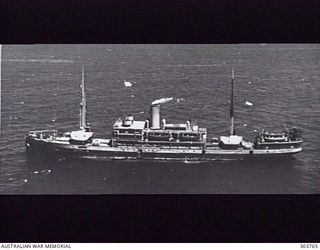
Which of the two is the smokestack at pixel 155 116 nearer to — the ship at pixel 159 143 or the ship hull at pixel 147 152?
the ship at pixel 159 143

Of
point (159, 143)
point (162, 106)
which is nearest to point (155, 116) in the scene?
point (162, 106)

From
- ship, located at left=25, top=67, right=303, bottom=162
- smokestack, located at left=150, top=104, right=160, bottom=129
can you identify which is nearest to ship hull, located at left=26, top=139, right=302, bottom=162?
ship, located at left=25, top=67, right=303, bottom=162

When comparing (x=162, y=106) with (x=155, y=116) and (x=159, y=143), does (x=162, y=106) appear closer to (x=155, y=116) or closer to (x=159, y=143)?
(x=155, y=116)

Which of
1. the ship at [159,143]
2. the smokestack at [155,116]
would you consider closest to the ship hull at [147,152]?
the ship at [159,143]

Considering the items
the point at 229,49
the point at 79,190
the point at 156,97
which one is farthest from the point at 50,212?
the point at 229,49
